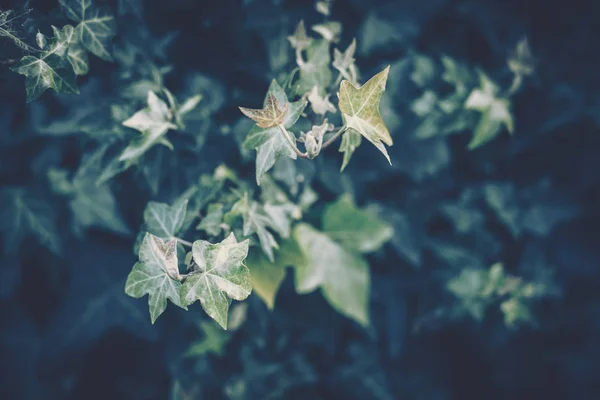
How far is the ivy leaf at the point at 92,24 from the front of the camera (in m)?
0.68

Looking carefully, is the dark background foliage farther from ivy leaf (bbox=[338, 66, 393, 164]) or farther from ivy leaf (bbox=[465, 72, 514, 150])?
ivy leaf (bbox=[338, 66, 393, 164])

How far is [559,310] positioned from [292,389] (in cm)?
95

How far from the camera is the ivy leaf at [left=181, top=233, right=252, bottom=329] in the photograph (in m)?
0.53

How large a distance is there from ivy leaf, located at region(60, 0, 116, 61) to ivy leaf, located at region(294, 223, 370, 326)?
1.65 feet

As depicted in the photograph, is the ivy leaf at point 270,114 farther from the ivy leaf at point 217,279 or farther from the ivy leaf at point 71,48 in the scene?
the ivy leaf at point 71,48

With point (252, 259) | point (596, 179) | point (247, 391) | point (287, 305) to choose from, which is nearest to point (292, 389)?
point (247, 391)

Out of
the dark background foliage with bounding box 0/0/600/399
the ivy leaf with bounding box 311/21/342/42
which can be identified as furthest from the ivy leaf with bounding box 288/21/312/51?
the dark background foliage with bounding box 0/0/600/399

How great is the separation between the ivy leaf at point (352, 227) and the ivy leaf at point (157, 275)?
18.9 inches

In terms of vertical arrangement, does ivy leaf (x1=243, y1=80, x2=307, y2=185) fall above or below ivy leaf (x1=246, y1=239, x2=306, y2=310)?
above

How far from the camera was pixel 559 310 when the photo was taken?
55.9 inches

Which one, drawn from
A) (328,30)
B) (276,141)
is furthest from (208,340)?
(328,30)

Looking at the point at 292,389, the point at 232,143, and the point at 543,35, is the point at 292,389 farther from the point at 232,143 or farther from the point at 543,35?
the point at 543,35

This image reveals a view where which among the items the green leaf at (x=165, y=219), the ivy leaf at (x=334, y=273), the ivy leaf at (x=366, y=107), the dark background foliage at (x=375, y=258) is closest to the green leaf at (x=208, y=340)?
the dark background foliage at (x=375, y=258)

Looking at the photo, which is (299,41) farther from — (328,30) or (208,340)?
(208,340)
